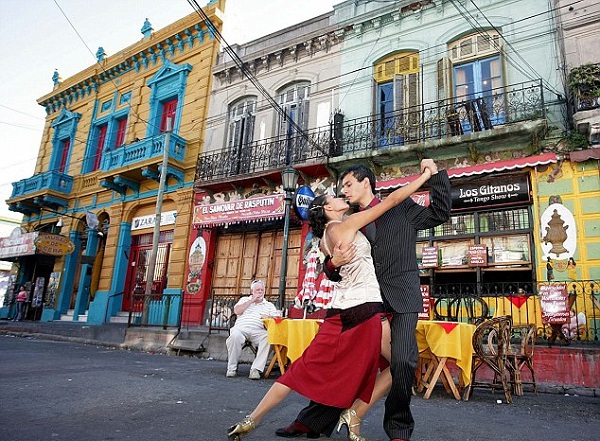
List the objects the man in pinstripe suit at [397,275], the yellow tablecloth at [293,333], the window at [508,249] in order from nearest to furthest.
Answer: the man in pinstripe suit at [397,275] → the yellow tablecloth at [293,333] → the window at [508,249]

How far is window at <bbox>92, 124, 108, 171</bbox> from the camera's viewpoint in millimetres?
18625

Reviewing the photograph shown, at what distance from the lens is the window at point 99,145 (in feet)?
61.1

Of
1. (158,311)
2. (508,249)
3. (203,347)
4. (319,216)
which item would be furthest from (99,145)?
(319,216)

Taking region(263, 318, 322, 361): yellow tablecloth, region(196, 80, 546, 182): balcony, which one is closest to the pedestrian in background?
region(196, 80, 546, 182): balcony

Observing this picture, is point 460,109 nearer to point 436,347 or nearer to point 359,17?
point 359,17

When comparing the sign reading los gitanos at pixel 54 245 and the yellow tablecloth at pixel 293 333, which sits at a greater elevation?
the sign reading los gitanos at pixel 54 245

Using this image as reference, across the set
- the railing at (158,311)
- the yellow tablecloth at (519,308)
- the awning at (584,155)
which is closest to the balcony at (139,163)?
the railing at (158,311)

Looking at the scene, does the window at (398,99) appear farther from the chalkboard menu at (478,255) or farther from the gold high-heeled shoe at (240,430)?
the gold high-heeled shoe at (240,430)

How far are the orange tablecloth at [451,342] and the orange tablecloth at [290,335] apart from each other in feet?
4.56

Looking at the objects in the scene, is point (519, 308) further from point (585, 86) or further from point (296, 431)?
A: point (296, 431)

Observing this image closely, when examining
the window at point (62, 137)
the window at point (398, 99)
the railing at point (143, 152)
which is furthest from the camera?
the window at point (62, 137)

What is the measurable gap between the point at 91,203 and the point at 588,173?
55.3 feet

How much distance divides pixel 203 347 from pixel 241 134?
24.7 ft

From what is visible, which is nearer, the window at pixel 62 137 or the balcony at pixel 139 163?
the balcony at pixel 139 163
